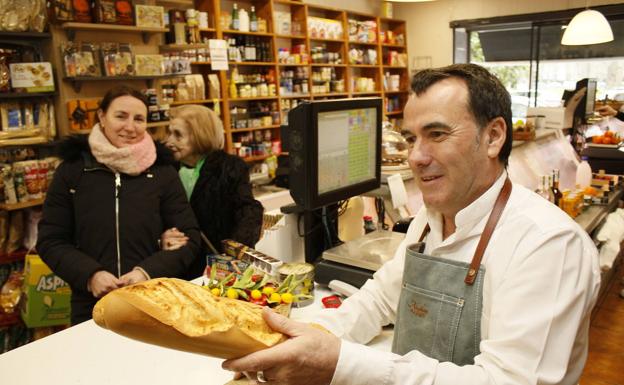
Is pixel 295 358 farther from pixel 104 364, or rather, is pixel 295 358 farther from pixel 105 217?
pixel 105 217

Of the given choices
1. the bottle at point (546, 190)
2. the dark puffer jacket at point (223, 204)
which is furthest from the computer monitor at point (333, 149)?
the bottle at point (546, 190)

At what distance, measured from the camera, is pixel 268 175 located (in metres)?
6.09

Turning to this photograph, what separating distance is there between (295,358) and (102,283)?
4.64 feet

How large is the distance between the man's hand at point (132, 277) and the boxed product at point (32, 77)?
75.6 inches

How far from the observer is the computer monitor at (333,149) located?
1685mm

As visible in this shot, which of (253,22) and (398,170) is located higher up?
(253,22)

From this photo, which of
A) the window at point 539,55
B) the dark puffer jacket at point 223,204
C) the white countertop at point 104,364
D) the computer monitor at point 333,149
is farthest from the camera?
the window at point 539,55

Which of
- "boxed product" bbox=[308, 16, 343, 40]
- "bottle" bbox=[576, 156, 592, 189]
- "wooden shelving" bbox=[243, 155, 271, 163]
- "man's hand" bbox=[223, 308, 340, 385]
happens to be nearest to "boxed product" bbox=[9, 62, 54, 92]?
"wooden shelving" bbox=[243, 155, 271, 163]

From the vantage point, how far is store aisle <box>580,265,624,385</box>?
290 cm

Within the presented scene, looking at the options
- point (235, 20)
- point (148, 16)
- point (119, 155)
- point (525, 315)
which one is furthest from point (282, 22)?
point (525, 315)

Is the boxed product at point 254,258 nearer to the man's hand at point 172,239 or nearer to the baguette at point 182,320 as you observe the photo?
the man's hand at point 172,239

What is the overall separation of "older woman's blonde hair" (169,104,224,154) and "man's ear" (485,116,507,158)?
1.94m

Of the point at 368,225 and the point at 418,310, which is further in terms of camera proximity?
the point at 368,225

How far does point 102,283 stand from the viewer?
2053mm
